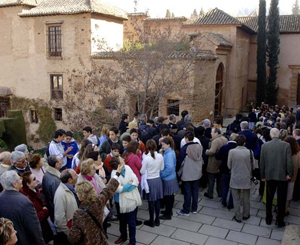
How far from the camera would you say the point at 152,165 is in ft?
21.8

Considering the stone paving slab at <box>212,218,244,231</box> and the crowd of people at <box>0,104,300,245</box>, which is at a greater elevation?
the crowd of people at <box>0,104,300,245</box>

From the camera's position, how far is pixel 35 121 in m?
27.2

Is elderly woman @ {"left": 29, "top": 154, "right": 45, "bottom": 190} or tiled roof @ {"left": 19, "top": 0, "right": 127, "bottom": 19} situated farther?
tiled roof @ {"left": 19, "top": 0, "right": 127, "bottom": 19}

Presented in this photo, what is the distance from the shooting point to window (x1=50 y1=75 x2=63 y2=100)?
84.0 ft

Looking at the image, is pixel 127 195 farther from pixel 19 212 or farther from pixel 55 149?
pixel 55 149

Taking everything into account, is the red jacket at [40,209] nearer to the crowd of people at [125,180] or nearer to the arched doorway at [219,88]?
the crowd of people at [125,180]

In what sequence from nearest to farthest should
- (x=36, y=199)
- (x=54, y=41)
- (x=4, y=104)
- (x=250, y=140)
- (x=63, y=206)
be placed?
(x=63, y=206) → (x=36, y=199) → (x=250, y=140) → (x=54, y=41) → (x=4, y=104)

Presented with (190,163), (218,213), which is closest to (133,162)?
(190,163)

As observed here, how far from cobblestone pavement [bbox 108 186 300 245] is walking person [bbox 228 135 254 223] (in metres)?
0.40

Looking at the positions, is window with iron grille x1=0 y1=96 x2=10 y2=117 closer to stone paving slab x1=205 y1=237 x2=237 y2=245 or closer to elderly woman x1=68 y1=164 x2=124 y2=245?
stone paving slab x1=205 y1=237 x2=237 y2=245

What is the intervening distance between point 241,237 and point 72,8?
21.1 m

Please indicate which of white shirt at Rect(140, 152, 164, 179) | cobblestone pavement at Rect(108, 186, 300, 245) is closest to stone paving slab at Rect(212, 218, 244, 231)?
cobblestone pavement at Rect(108, 186, 300, 245)

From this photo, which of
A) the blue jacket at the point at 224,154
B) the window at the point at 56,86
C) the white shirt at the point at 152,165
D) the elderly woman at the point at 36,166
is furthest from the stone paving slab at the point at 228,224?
the window at the point at 56,86

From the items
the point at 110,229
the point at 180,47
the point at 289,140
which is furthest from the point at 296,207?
the point at 180,47
